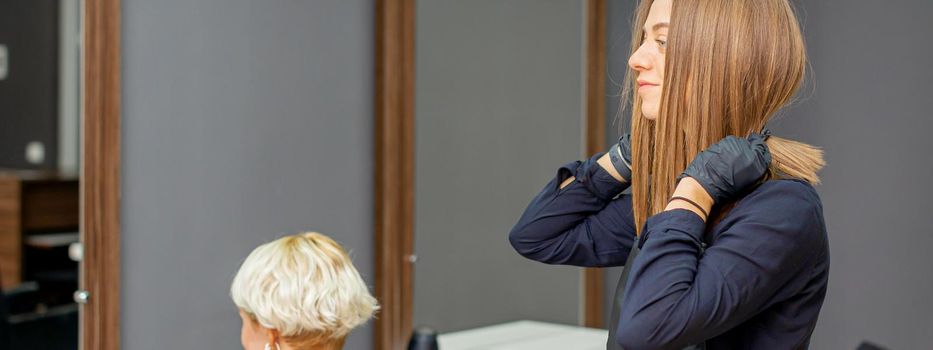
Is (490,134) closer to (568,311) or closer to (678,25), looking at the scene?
(568,311)

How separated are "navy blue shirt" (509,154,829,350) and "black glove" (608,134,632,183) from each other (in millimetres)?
230

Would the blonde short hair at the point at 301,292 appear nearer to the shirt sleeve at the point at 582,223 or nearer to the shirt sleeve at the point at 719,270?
the shirt sleeve at the point at 582,223

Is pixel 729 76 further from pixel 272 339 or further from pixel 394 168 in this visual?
pixel 394 168

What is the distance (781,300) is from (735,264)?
0.09 m

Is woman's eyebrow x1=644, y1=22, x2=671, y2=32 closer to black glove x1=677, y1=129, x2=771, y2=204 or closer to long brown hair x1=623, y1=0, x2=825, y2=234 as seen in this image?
long brown hair x1=623, y1=0, x2=825, y2=234

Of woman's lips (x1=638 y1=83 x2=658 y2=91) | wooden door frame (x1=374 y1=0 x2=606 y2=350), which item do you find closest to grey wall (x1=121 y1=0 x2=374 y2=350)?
wooden door frame (x1=374 y1=0 x2=606 y2=350)

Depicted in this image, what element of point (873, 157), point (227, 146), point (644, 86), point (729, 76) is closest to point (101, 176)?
point (227, 146)

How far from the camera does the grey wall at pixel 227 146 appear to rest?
8.23 ft

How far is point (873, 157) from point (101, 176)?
2.59 m

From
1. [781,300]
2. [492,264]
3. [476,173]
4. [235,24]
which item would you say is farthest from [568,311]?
[781,300]

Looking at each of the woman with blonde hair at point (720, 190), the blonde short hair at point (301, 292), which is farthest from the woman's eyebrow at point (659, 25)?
the blonde short hair at point (301, 292)

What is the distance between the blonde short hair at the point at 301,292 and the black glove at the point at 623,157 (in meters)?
0.53

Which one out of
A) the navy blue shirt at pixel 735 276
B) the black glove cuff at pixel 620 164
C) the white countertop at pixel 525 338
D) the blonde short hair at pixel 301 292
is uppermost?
the black glove cuff at pixel 620 164

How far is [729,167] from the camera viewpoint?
1186 millimetres
